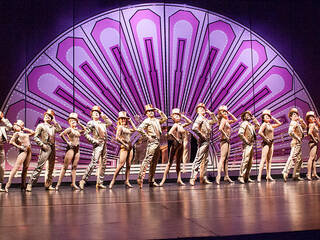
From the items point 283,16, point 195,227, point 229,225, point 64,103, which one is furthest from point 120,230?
point 283,16

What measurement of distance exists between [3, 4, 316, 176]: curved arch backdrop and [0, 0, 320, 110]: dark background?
21 cm

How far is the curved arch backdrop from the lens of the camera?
11.0 meters

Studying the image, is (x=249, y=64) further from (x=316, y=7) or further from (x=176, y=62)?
(x=316, y=7)

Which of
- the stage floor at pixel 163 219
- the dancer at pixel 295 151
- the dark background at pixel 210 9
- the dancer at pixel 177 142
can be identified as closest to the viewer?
the stage floor at pixel 163 219

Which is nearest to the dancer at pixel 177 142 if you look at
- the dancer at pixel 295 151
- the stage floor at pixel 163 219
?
the dancer at pixel 295 151

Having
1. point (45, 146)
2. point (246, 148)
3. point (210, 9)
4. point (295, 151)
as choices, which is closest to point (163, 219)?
point (45, 146)

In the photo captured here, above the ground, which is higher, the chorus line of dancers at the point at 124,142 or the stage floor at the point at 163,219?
the chorus line of dancers at the point at 124,142

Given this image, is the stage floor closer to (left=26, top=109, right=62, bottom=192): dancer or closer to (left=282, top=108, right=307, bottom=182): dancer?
(left=26, top=109, right=62, bottom=192): dancer

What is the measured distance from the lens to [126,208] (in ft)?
15.5

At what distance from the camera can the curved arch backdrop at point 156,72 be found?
11000 millimetres

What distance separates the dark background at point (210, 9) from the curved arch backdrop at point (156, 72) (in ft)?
0.69

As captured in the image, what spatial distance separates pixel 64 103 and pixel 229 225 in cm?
835

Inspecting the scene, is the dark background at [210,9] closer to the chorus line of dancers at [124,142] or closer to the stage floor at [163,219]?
the chorus line of dancers at [124,142]

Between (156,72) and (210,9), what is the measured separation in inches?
101
